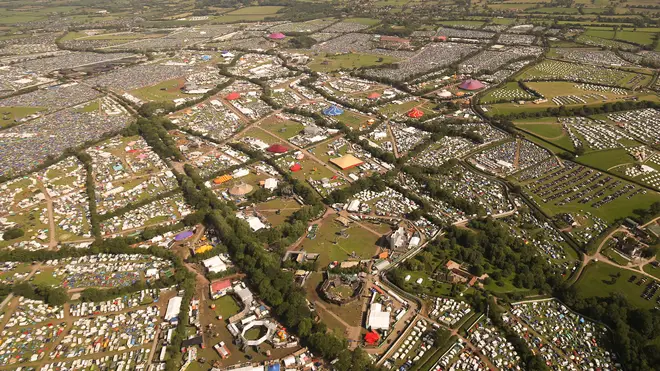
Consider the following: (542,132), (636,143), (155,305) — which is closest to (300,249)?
(155,305)

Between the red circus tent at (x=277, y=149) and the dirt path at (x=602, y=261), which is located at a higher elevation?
the dirt path at (x=602, y=261)

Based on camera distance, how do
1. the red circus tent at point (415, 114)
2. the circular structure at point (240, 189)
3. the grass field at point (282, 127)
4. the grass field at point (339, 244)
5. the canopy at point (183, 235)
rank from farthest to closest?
1. the red circus tent at point (415, 114)
2. the grass field at point (282, 127)
3. the circular structure at point (240, 189)
4. the canopy at point (183, 235)
5. the grass field at point (339, 244)

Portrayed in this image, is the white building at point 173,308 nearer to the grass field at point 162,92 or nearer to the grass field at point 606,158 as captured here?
the grass field at point 606,158

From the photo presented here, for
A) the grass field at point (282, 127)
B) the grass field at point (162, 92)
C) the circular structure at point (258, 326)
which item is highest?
the circular structure at point (258, 326)

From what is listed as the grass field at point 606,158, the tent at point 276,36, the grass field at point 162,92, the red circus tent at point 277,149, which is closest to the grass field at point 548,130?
the grass field at point 606,158

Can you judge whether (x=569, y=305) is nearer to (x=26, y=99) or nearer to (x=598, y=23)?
(x=26, y=99)

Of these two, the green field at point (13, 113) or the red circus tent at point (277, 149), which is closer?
the red circus tent at point (277, 149)
